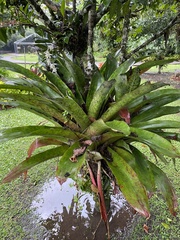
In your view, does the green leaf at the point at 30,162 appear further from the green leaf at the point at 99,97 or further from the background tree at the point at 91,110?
the green leaf at the point at 99,97

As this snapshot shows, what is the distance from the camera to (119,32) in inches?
71.9

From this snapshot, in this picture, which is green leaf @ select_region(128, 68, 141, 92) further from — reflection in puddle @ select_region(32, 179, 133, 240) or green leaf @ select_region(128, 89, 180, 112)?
reflection in puddle @ select_region(32, 179, 133, 240)

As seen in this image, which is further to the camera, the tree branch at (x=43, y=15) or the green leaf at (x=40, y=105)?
the tree branch at (x=43, y=15)

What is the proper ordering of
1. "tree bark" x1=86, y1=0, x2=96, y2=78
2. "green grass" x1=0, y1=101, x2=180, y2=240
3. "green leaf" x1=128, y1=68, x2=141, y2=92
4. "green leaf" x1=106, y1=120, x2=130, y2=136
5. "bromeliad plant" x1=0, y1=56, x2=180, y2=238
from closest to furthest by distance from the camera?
"green leaf" x1=106, y1=120, x2=130, y2=136
"bromeliad plant" x1=0, y1=56, x2=180, y2=238
"green leaf" x1=128, y1=68, x2=141, y2=92
"tree bark" x1=86, y1=0, x2=96, y2=78
"green grass" x1=0, y1=101, x2=180, y2=240

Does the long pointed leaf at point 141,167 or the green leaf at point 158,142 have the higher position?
the green leaf at point 158,142

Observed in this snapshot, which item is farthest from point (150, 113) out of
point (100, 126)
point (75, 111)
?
→ point (75, 111)

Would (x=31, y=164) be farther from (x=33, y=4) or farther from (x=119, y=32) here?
(x=119, y=32)

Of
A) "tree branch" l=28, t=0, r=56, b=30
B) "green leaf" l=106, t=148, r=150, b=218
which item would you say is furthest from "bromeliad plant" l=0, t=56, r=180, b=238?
"tree branch" l=28, t=0, r=56, b=30

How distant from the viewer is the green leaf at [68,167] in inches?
38.1

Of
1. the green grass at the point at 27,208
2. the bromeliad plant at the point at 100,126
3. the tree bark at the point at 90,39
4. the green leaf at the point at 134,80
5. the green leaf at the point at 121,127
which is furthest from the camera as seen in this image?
the green grass at the point at 27,208

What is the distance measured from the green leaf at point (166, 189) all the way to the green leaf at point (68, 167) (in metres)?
0.44

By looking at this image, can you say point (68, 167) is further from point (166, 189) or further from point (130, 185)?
point (166, 189)

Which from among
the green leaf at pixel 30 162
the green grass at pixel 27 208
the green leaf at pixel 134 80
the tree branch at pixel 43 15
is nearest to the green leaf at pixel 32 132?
the green leaf at pixel 30 162

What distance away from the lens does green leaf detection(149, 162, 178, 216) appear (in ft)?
3.61
